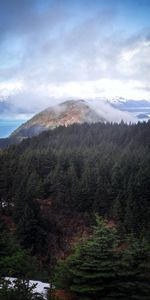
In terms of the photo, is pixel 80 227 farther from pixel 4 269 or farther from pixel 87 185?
pixel 4 269

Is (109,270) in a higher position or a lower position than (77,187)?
lower

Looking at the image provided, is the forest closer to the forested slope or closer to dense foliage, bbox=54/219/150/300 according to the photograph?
the forested slope

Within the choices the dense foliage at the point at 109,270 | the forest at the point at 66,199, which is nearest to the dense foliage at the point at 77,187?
the forest at the point at 66,199

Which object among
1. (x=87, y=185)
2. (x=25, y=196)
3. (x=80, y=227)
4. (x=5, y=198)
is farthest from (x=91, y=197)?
(x=5, y=198)

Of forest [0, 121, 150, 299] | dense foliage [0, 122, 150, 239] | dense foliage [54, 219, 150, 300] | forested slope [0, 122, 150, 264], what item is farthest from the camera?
dense foliage [0, 122, 150, 239]

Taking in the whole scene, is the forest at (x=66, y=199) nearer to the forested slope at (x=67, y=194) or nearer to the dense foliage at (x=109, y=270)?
the forested slope at (x=67, y=194)

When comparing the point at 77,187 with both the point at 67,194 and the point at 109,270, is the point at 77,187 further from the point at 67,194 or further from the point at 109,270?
the point at 109,270

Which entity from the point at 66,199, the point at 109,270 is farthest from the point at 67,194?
the point at 109,270

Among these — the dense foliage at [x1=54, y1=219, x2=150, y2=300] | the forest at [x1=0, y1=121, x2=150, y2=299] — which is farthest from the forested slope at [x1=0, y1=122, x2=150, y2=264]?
the dense foliage at [x1=54, y1=219, x2=150, y2=300]
